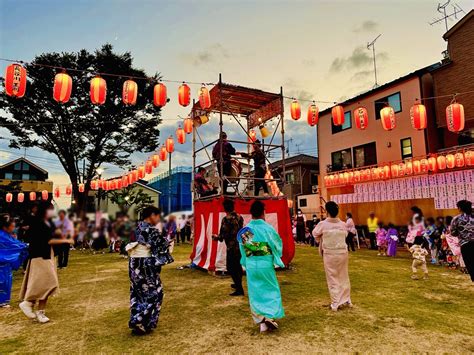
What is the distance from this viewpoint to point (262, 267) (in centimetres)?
467

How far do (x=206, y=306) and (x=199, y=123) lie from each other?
25.1 feet

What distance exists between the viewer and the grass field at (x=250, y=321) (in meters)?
4.12

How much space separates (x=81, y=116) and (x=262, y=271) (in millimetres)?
17693

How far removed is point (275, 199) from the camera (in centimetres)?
1016

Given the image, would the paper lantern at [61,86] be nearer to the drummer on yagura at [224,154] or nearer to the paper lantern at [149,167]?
the drummer on yagura at [224,154]

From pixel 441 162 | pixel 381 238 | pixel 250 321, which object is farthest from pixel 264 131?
pixel 441 162

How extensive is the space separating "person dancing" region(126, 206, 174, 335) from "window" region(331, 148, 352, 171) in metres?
19.8

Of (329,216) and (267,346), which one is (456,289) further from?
(267,346)

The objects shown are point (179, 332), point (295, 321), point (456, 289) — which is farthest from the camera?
point (456, 289)

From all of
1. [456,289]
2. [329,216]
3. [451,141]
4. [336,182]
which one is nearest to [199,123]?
[329,216]

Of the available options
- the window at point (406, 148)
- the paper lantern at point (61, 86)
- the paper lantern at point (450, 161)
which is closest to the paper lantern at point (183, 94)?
the paper lantern at point (61, 86)

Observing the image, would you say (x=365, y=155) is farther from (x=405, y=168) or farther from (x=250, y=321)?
(x=250, y=321)

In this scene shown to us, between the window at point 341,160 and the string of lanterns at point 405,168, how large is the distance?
1605 millimetres

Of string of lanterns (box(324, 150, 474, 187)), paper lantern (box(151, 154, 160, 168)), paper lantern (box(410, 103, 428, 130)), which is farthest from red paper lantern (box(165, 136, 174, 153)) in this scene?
paper lantern (box(410, 103, 428, 130))
